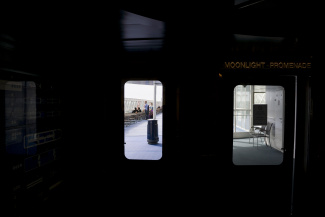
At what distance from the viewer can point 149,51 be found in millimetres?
3361

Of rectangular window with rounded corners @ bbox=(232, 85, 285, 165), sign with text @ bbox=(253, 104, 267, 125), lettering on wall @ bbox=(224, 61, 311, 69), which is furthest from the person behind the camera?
rectangular window with rounded corners @ bbox=(232, 85, 285, 165)

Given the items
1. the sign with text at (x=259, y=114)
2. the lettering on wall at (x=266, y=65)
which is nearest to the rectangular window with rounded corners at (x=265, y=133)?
the sign with text at (x=259, y=114)

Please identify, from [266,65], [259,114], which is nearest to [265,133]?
[259,114]

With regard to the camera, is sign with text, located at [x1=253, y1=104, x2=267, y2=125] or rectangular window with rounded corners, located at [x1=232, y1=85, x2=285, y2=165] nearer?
sign with text, located at [x1=253, y1=104, x2=267, y2=125]

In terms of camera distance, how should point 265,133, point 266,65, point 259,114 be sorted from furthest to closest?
point 265,133 < point 259,114 < point 266,65

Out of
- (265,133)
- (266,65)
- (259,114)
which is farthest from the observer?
(265,133)

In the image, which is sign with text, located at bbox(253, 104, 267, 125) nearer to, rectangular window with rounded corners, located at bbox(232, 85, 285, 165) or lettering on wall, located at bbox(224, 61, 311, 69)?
rectangular window with rounded corners, located at bbox(232, 85, 285, 165)

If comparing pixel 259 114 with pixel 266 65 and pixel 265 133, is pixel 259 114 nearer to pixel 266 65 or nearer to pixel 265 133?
pixel 266 65

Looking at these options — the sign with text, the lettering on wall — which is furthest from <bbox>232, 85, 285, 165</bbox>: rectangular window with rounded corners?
the lettering on wall

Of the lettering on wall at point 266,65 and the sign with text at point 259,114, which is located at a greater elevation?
the lettering on wall at point 266,65

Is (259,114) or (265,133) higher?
(259,114)

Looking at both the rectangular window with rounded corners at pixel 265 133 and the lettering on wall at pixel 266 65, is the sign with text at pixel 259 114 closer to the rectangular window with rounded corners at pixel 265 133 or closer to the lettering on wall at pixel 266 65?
the rectangular window with rounded corners at pixel 265 133

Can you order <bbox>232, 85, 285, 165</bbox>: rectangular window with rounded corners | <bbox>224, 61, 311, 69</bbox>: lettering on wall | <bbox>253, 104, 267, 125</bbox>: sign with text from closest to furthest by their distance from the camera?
<bbox>224, 61, 311, 69</bbox>: lettering on wall
<bbox>253, 104, 267, 125</bbox>: sign with text
<bbox>232, 85, 285, 165</bbox>: rectangular window with rounded corners

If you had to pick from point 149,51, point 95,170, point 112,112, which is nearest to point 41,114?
point 112,112
